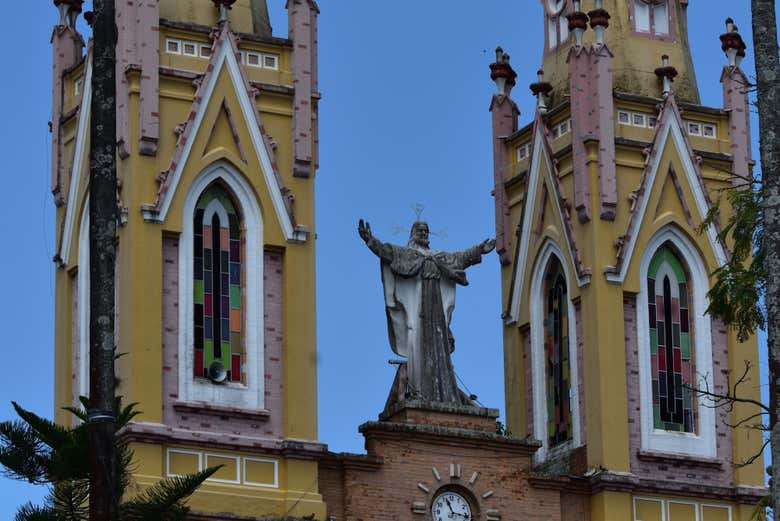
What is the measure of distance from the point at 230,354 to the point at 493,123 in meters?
8.01

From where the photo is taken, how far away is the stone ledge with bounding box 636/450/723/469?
3969cm

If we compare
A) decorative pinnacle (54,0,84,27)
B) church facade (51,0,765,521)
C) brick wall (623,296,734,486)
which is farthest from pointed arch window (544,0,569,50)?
decorative pinnacle (54,0,84,27)

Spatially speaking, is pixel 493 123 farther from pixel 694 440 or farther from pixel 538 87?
pixel 694 440

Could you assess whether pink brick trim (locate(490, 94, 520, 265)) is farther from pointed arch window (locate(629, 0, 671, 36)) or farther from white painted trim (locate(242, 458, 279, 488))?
white painted trim (locate(242, 458, 279, 488))

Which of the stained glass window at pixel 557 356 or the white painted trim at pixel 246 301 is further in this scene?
the stained glass window at pixel 557 356

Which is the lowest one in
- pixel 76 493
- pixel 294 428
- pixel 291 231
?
pixel 76 493

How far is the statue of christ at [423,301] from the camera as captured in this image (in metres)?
39.2

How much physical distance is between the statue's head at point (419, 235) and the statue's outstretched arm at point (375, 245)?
56 cm

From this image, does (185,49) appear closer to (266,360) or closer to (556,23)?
(266,360)

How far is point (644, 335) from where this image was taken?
40.4m

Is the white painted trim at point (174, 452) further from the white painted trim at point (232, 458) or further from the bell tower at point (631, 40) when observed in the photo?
the bell tower at point (631, 40)

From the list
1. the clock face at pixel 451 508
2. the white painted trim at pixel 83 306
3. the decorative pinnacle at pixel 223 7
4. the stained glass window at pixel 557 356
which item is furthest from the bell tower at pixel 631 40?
the white painted trim at pixel 83 306

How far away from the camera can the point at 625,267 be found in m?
40.4

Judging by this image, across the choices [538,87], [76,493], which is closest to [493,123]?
[538,87]
